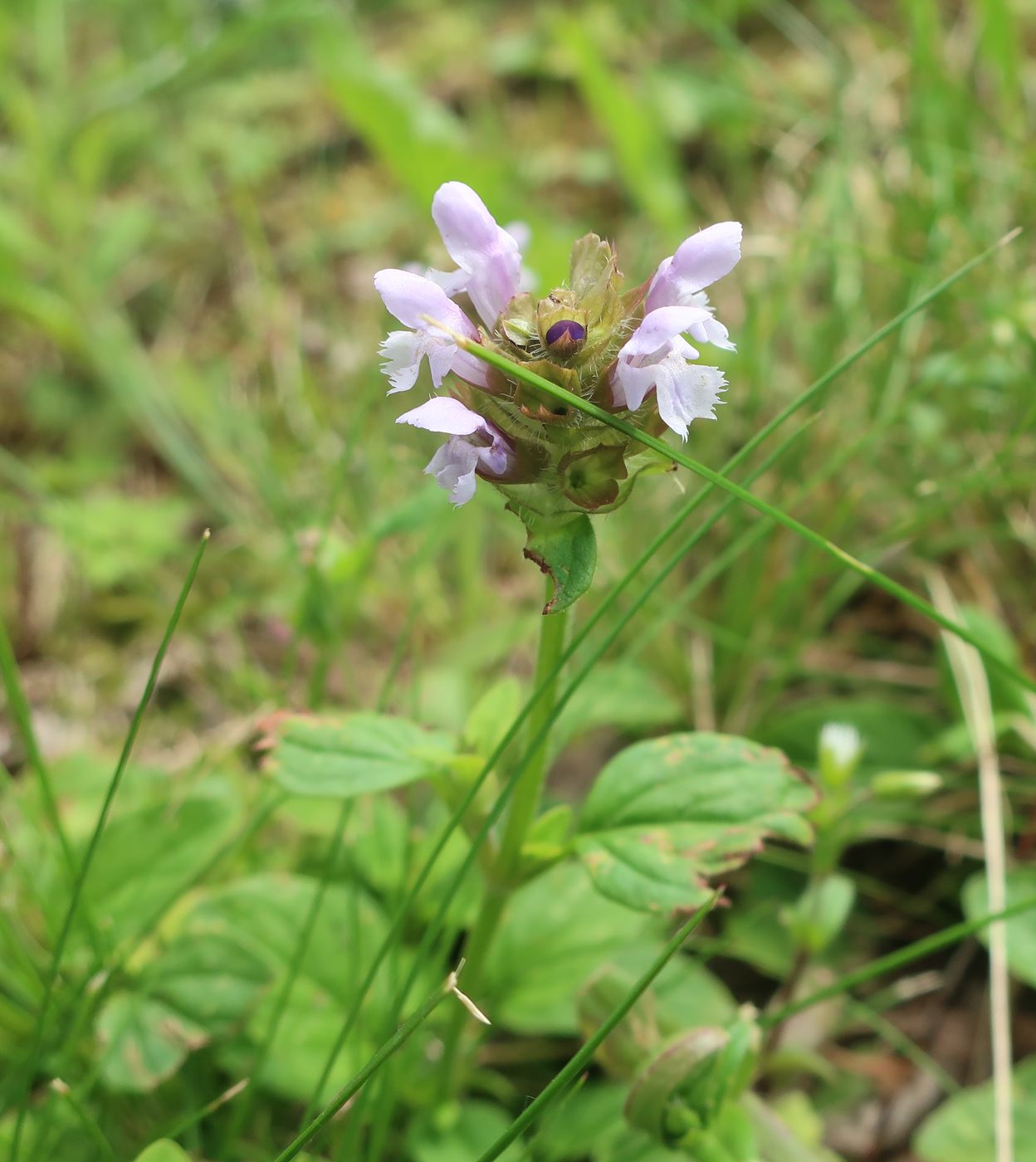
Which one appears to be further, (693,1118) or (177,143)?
(177,143)

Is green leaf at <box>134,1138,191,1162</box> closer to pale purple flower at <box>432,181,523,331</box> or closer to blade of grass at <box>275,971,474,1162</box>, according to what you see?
blade of grass at <box>275,971,474,1162</box>

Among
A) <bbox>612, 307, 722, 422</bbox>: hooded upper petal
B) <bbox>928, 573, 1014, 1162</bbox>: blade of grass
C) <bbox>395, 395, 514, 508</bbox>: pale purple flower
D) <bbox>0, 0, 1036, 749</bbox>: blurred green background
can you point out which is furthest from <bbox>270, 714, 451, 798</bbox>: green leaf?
<bbox>928, 573, 1014, 1162</bbox>: blade of grass

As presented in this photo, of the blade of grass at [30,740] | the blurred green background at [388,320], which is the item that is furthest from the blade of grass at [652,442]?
the blade of grass at [30,740]

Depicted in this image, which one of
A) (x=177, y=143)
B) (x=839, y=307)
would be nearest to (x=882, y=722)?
(x=839, y=307)

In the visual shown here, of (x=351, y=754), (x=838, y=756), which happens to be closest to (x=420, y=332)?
(x=351, y=754)

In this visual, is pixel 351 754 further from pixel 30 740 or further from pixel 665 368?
pixel 665 368

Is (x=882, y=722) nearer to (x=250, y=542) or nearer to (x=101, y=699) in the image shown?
(x=250, y=542)

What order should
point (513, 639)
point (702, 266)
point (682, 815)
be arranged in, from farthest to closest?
point (513, 639), point (682, 815), point (702, 266)

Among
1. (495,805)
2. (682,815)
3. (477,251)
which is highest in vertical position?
(477,251)
